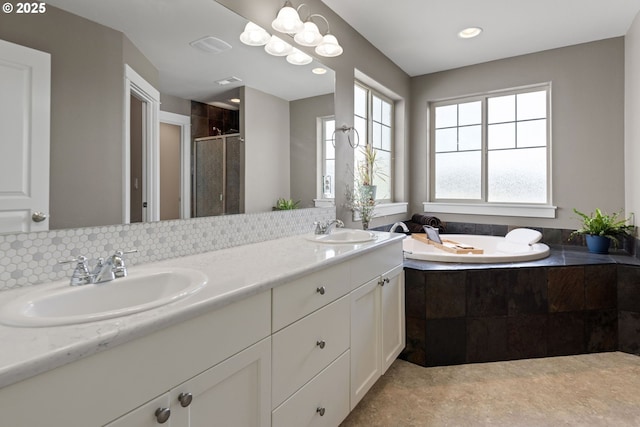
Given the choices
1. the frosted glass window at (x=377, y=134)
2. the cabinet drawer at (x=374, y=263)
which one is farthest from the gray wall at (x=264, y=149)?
the frosted glass window at (x=377, y=134)

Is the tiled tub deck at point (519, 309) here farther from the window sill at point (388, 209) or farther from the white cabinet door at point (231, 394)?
the white cabinet door at point (231, 394)

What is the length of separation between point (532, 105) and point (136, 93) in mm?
3373

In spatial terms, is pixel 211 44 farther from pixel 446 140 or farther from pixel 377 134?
pixel 446 140

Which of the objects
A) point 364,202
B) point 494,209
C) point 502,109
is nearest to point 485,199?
point 494,209

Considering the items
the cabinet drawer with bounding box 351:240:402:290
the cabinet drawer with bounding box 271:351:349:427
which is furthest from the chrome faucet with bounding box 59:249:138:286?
the cabinet drawer with bounding box 351:240:402:290

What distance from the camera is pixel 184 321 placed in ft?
2.72

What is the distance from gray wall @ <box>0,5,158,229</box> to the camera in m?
1.02

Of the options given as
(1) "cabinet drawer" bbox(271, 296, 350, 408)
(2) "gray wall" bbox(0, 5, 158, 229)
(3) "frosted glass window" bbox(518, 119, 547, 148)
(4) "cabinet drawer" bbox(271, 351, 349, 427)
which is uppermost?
(3) "frosted glass window" bbox(518, 119, 547, 148)

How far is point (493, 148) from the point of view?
3494mm

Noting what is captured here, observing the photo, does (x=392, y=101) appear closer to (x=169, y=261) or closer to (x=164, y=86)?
(x=164, y=86)

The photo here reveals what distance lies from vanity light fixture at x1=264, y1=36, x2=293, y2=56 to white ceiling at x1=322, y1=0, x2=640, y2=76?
1.95ft

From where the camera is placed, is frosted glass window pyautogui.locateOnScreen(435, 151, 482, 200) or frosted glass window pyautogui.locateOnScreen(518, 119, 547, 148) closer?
frosted glass window pyautogui.locateOnScreen(518, 119, 547, 148)

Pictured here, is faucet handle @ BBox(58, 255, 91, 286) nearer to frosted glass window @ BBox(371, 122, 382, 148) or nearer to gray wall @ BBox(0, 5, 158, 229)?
gray wall @ BBox(0, 5, 158, 229)

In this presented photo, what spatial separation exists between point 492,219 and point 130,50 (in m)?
3.28
